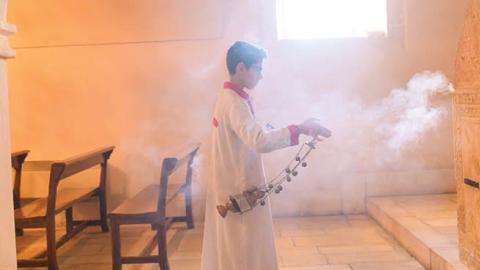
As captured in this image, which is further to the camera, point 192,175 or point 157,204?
point 192,175

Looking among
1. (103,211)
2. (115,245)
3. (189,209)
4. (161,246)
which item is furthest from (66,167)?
(189,209)

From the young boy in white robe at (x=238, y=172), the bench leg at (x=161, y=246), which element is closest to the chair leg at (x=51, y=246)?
the bench leg at (x=161, y=246)

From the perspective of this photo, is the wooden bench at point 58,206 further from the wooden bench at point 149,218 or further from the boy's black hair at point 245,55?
the boy's black hair at point 245,55

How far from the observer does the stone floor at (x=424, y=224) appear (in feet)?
10.4

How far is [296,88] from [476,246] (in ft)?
9.07

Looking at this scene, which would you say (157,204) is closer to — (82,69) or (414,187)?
(82,69)

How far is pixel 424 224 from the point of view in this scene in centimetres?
384

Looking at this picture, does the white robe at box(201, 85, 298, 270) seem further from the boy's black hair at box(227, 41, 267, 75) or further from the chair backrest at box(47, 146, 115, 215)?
the chair backrest at box(47, 146, 115, 215)

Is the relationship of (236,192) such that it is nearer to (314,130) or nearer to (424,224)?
(314,130)

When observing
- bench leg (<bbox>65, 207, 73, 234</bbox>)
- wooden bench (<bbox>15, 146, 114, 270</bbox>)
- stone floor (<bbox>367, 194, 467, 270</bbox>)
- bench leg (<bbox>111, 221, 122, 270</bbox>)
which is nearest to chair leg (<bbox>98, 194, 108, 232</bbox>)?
wooden bench (<bbox>15, 146, 114, 270</bbox>)

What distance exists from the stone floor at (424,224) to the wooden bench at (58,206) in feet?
8.82

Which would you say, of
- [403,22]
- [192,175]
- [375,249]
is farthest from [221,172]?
[403,22]

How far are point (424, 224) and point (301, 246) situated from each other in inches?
40.2

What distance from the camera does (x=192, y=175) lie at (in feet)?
16.4
